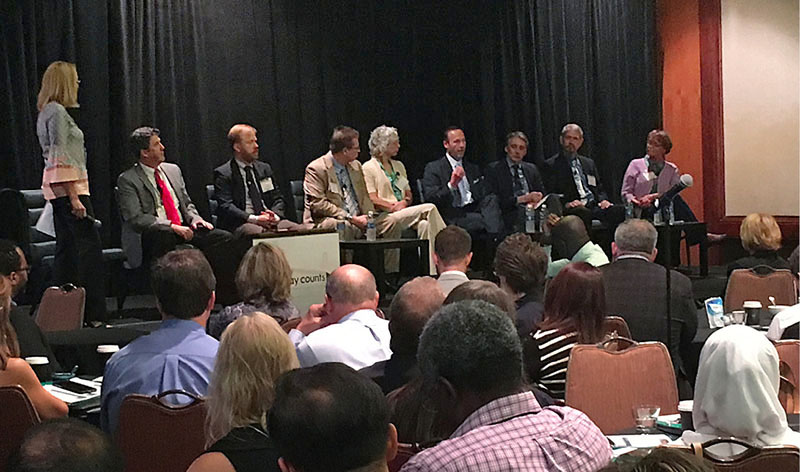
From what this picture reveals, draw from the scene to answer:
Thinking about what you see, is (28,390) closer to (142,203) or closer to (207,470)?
(207,470)

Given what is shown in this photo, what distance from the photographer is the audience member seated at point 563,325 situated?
3307 mm

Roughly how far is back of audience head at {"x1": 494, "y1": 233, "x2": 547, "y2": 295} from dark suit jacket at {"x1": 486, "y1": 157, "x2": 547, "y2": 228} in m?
4.56

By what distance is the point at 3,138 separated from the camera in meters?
7.27

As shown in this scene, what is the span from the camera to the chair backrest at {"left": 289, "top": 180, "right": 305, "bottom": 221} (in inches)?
323

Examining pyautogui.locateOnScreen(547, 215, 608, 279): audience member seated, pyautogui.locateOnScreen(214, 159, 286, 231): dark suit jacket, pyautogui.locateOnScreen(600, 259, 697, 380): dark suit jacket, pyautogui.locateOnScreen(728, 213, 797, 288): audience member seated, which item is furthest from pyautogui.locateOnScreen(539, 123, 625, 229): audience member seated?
pyautogui.locateOnScreen(600, 259, 697, 380): dark suit jacket

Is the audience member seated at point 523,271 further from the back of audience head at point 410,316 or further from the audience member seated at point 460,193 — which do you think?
the audience member seated at point 460,193

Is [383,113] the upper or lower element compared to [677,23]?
lower

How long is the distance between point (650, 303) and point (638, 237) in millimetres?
362

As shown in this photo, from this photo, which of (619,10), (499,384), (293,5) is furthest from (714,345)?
(619,10)

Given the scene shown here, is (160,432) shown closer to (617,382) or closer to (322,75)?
(617,382)

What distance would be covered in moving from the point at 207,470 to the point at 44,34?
618 centimetres

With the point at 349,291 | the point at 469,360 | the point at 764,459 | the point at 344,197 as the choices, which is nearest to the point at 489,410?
the point at 469,360

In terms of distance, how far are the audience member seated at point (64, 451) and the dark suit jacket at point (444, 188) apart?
7082mm

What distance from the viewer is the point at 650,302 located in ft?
14.4
